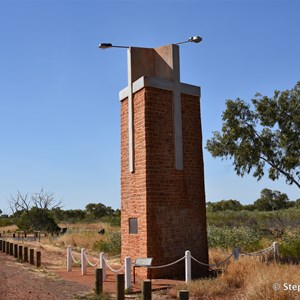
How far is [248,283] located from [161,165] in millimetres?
4697

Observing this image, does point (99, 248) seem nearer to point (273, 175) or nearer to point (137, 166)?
point (273, 175)

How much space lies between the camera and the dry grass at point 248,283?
394 inches

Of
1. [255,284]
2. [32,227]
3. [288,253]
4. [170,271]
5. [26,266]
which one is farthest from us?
[32,227]

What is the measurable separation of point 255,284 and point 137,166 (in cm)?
580

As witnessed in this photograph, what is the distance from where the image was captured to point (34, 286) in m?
13.6

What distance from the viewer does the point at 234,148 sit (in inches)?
926

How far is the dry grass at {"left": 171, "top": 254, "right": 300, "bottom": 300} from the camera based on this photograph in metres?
10.0

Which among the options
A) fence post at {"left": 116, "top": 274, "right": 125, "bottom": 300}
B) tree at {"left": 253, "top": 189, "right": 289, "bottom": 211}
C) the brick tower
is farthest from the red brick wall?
tree at {"left": 253, "top": 189, "right": 289, "bottom": 211}

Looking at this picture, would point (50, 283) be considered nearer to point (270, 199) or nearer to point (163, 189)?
point (163, 189)

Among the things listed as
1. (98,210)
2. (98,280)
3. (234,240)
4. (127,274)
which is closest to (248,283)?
(127,274)

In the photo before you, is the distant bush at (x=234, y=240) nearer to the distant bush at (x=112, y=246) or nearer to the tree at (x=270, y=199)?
the distant bush at (x=112, y=246)

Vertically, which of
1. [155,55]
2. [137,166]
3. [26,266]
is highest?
[155,55]

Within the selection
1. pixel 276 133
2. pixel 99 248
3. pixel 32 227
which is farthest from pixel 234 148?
pixel 32 227

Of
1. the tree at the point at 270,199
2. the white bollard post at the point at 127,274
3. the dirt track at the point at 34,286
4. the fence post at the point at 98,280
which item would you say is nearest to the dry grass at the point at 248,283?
the white bollard post at the point at 127,274
